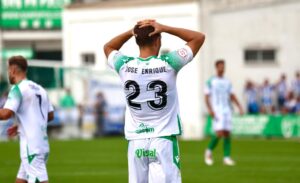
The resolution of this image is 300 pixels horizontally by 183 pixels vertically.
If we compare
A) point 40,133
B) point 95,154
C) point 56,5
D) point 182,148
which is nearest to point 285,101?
point 182,148

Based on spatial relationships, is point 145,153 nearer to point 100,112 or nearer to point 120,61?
point 120,61

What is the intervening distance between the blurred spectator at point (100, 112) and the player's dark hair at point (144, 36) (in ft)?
105

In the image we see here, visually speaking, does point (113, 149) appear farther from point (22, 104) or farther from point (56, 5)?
point (56, 5)

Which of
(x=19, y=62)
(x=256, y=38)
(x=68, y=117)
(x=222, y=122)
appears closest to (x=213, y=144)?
(x=222, y=122)

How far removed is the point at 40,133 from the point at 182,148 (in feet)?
60.6

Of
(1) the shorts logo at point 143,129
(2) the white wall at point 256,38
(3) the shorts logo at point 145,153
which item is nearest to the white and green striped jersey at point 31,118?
(1) the shorts logo at point 143,129

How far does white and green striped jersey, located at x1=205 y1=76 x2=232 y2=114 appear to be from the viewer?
24.6m

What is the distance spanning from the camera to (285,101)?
4038 centimetres

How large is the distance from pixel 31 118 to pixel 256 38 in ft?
109

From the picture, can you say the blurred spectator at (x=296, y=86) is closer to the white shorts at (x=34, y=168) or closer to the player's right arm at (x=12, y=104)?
the white shorts at (x=34, y=168)

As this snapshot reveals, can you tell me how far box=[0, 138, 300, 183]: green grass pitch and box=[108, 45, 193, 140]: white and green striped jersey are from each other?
8.52 m

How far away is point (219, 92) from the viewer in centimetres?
2467

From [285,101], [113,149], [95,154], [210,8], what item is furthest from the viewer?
[210,8]

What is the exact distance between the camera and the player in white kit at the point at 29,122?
42.2ft
